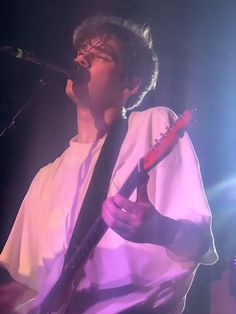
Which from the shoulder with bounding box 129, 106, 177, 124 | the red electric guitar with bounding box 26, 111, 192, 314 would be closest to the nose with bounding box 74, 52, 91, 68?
the shoulder with bounding box 129, 106, 177, 124

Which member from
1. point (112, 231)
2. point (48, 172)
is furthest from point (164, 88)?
point (112, 231)

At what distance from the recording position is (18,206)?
1754mm

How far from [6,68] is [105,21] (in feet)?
1.84

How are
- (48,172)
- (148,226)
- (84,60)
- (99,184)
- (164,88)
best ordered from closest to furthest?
(148,226), (99,184), (84,60), (48,172), (164,88)

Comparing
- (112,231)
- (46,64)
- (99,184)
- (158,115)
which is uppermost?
(46,64)

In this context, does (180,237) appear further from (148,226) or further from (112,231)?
(112,231)

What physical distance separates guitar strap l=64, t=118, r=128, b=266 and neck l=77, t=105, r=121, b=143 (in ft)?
0.13

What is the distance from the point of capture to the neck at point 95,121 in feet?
5.31

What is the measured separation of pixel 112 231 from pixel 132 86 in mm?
528

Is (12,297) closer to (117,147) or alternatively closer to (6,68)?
(117,147)

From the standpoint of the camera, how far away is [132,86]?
166cm

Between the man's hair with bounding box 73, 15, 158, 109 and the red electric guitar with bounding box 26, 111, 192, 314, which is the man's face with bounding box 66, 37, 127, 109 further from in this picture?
the red electric guitar with bounding box 26, 111, 192, 314

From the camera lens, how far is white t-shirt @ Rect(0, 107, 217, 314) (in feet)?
4.36

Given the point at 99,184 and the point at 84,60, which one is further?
the point at 84,60
